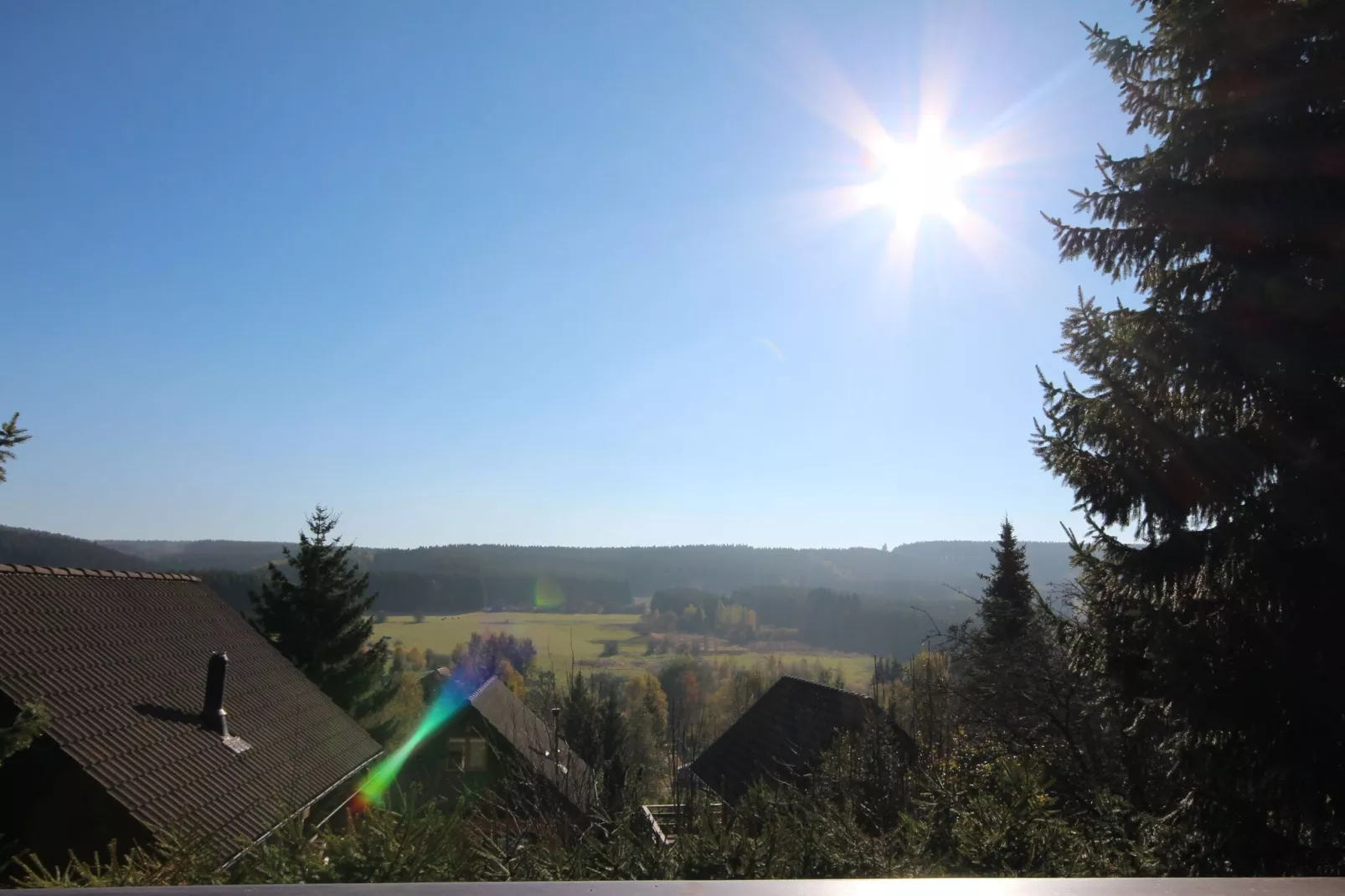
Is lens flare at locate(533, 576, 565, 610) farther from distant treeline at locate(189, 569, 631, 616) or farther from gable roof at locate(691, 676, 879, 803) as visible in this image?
gable roof at locate(691, 676, 879, 803)

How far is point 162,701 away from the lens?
28.5ft

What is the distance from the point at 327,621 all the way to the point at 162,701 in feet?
42.5

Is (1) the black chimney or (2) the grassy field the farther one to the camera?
(2) the grassy field

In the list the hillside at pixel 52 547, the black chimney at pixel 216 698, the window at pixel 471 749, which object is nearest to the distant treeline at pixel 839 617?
the window at pixel 471 749

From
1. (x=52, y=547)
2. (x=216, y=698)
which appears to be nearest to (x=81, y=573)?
(x=216, y=698)

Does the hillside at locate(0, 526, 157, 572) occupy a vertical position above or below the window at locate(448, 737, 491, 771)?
above

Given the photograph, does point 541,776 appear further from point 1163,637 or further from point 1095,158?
point 1095,158

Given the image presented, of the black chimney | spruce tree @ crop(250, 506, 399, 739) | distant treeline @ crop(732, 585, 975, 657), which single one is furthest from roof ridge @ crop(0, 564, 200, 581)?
distant treeline @ crop(732, 585, 975, 657)

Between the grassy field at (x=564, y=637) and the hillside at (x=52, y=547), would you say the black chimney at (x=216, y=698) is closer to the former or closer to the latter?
the hillside at (x=52, y=547)

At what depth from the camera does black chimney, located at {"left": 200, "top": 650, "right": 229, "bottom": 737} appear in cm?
888

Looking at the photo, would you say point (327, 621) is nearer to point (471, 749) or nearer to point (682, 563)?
point (471, 749)

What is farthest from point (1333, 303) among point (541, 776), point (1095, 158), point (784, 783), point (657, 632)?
point (657, 632)

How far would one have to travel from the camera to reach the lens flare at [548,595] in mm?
85125

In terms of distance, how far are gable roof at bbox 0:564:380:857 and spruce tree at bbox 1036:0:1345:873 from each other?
6465 mm
